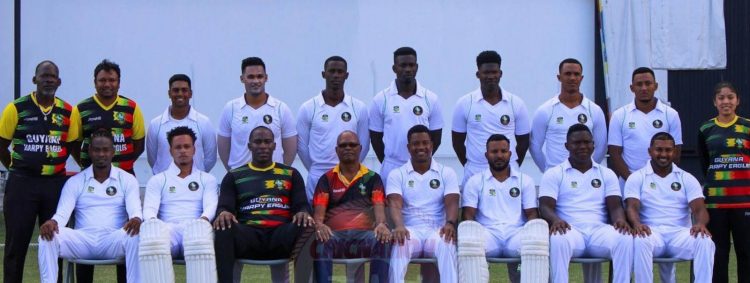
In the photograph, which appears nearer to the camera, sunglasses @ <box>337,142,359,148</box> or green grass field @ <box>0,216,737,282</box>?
sunglasses @ <box>337,142,359,148</box>

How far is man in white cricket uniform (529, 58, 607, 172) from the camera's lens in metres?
8.67

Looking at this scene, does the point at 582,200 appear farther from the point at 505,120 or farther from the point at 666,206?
the point at 505,120

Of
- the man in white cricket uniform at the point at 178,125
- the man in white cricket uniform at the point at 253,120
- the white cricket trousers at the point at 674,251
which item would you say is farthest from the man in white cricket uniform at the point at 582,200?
the man in white cricket uniform at the point at 178,125

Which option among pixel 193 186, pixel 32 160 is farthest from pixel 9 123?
pixel 193 186

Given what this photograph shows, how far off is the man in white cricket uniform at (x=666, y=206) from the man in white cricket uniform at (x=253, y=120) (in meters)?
2.35

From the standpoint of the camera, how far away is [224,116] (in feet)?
28.7

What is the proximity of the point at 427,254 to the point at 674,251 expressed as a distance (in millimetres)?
1561

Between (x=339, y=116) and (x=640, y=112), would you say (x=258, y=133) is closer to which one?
(x=339, y=116)

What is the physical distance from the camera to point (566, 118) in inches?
341

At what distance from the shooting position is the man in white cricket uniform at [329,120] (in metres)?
8.68

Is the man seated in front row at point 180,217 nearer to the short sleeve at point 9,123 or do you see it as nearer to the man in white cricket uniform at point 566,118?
the short sleeve at point 9,123

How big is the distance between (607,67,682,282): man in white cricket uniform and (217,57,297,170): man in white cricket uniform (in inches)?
88.7

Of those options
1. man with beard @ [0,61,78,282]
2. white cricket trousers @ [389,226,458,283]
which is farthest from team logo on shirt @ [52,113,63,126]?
white cricket trousers @ [389,226,458,283]

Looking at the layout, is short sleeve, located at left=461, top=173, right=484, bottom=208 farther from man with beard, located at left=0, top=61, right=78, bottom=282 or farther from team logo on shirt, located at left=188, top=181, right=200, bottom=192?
man with beard, located at left=0, top=61, right=78, bottom=282
